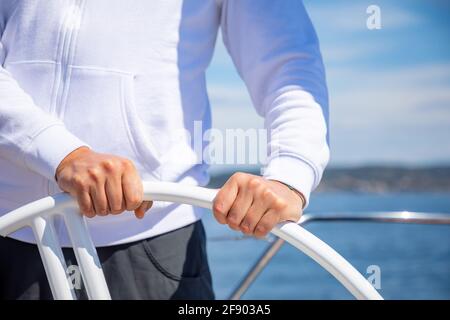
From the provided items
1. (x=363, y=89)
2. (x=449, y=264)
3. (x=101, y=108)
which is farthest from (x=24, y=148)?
(x=363, y=89)

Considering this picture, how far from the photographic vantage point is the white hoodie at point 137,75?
918 millimetres

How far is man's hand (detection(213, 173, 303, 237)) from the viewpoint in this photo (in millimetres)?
681

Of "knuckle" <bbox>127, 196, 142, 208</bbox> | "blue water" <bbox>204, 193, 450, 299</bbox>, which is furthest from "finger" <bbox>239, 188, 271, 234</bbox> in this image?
"blue water" <bbox>204, 193, 450, 299</bbox>

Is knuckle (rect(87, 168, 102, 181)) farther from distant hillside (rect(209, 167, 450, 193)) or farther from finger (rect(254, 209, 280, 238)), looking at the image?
distant hillside (rect(209, 167, 450, 193))

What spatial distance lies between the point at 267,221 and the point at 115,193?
150mm

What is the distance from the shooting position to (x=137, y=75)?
0.95 meters

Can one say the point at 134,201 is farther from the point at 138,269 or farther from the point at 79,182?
the point at 138,269

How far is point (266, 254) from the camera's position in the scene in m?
1.82

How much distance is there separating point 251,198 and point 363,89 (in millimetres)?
39273

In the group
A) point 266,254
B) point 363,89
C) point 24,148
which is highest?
point 363,89

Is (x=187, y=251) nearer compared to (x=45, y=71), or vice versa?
(x=45, y=71)

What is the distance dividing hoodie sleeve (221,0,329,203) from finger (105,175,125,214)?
0.18 m

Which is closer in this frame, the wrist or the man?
the wrist

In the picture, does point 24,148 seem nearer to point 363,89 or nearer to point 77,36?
point 77,36
